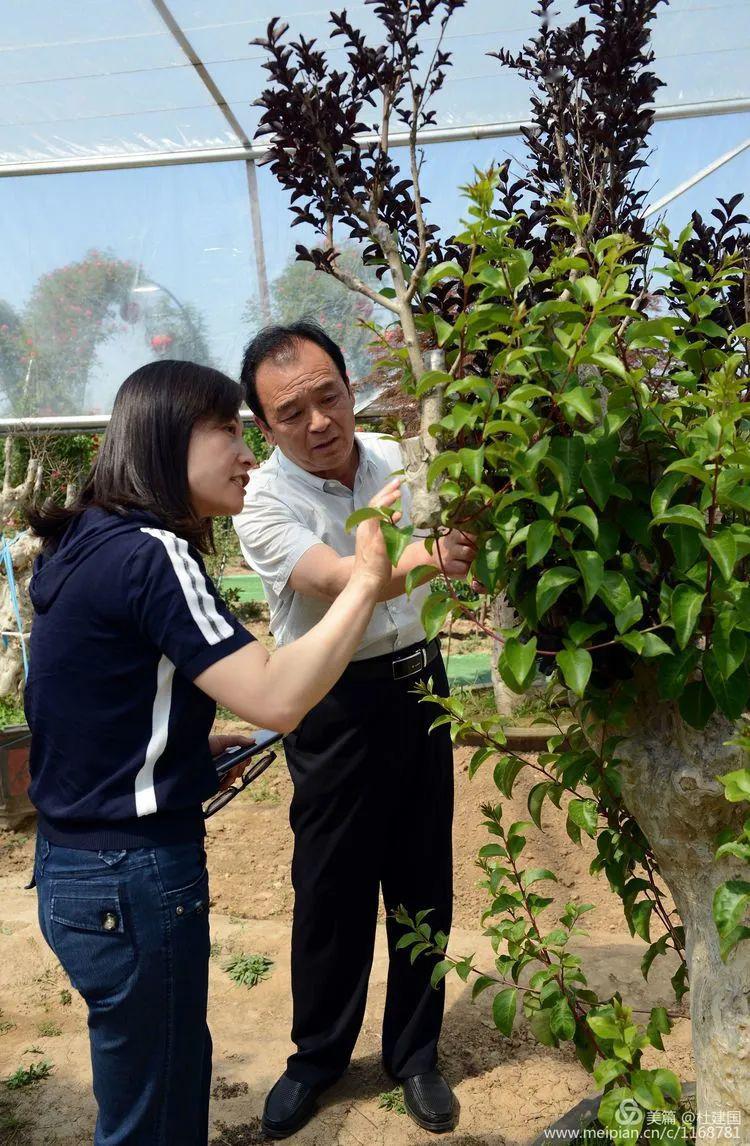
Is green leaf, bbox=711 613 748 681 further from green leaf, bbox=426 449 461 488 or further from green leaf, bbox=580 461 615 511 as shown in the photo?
green leaf, bbox=426 449 461 488

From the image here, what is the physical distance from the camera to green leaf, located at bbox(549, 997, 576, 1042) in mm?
1884

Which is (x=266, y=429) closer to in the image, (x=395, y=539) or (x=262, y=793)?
(x=395, y=539)

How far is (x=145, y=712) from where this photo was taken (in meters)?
1.81

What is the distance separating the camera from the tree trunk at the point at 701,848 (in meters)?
1.59

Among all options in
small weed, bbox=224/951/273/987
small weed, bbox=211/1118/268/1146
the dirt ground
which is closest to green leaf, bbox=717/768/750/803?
the dirt ground

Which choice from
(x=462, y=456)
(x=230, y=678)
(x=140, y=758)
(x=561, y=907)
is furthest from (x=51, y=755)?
(x=561, y=907)

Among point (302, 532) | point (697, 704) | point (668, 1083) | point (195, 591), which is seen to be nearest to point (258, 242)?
point (302, 532)

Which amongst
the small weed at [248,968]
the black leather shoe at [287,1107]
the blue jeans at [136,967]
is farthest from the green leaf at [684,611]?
the small weed at [248,968]

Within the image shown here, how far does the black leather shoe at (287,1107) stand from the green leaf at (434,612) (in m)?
2.00

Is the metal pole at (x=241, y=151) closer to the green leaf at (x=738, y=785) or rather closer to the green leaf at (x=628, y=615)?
the green leaf at (x=628, y=615)

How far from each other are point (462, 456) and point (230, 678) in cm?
61

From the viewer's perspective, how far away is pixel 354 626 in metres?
1.76

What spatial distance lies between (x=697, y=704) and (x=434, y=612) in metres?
0.41

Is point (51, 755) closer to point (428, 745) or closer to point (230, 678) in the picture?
point (230, 678)
